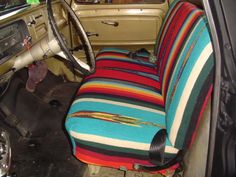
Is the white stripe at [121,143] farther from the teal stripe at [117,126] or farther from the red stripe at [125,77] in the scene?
the red stripe at [125,77]

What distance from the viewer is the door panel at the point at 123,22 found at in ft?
7.23

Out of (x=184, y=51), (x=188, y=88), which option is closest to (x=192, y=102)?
(x=188, y=88)

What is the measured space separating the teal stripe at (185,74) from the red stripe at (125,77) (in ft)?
1.48

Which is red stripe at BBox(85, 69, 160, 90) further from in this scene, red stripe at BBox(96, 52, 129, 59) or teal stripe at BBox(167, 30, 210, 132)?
teal stripe at BBox(167, 30, 210, 132)

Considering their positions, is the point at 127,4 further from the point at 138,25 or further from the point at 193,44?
the point at 193,44

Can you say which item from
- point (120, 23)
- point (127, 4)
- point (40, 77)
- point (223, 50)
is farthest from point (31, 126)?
point (223, 50)

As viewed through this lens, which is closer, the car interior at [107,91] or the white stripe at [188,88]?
the white stripe at [188,88]

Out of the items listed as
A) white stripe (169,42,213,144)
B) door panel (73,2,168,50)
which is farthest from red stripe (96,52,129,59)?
white stripe (169,42,213,144)

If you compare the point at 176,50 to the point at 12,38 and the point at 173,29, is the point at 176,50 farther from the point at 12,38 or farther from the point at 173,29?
the point at 12,38

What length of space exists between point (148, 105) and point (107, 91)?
0.26 metres

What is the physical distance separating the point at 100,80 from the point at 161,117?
50 cm

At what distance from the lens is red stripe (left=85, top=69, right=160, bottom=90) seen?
66.9 inches

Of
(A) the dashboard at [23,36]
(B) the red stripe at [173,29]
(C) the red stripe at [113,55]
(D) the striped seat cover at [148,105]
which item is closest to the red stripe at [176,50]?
(D) the striped seat cover at [148,105]

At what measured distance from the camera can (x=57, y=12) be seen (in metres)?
2.24
